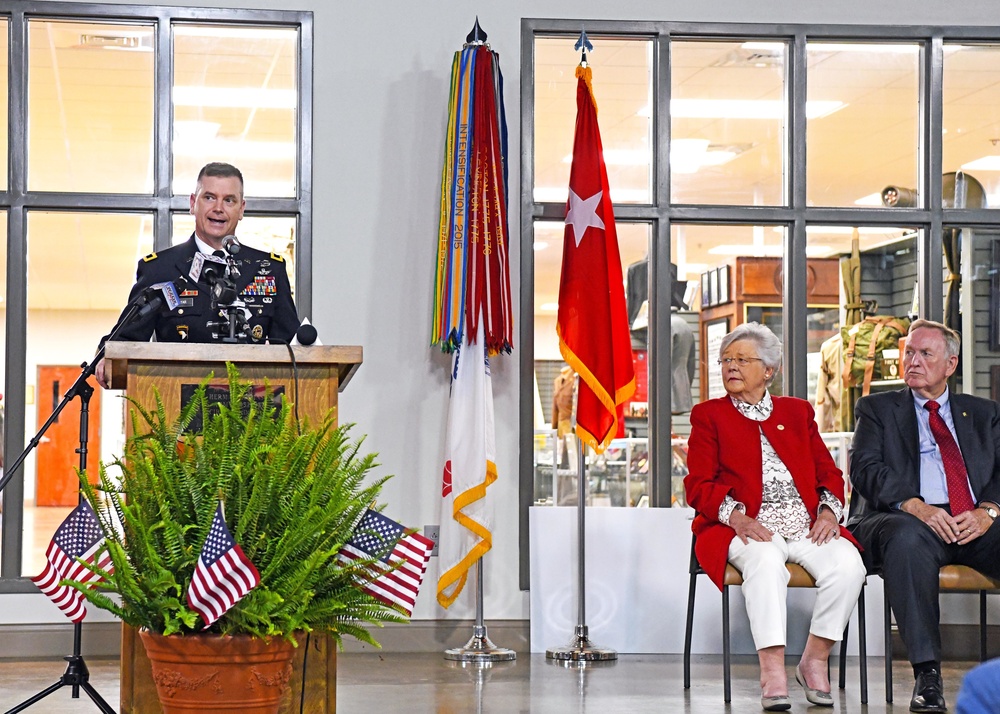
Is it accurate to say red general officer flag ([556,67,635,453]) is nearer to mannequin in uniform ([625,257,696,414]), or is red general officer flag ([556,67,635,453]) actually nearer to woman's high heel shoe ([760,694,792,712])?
mannequin in uniform ([625,257,696,414])

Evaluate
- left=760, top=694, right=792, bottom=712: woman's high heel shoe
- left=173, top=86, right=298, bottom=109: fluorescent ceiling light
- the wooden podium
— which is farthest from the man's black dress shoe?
left=173, top=86, right=298, bottom=109: fluorescent ceiling light

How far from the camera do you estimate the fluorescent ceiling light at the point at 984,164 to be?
5.51 m

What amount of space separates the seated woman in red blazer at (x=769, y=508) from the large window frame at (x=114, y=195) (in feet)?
6.32

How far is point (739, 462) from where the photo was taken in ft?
13.6

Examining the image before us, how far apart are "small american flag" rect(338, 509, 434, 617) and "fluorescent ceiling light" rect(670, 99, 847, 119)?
3384 millimetres

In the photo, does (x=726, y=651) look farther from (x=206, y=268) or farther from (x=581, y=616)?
(x=206, y=268)

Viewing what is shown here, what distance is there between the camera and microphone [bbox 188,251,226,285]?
10.6 feet

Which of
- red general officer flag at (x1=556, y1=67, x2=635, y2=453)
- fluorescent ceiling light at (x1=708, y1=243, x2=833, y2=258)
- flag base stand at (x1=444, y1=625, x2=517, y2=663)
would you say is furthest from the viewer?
fluorescent ceiling light at (x1=708, y1=243, x2=833, y2=258)

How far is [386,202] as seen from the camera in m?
5.18

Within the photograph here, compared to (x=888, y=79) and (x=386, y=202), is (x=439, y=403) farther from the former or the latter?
(x=888, y=79)

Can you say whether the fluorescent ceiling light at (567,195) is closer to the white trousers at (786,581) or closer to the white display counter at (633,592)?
the white display counter at (633,592)

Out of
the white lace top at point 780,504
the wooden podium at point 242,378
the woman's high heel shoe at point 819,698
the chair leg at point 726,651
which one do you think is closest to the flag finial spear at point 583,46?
the white lace top at point 780,504

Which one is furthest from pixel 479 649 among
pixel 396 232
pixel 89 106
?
pixel 89 106

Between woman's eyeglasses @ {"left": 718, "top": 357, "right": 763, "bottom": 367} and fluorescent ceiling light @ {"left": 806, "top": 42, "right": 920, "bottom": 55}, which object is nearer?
woman's eyeglasses @ {"left": 718, "top": 357, "right": 763, "bottom": 367}
